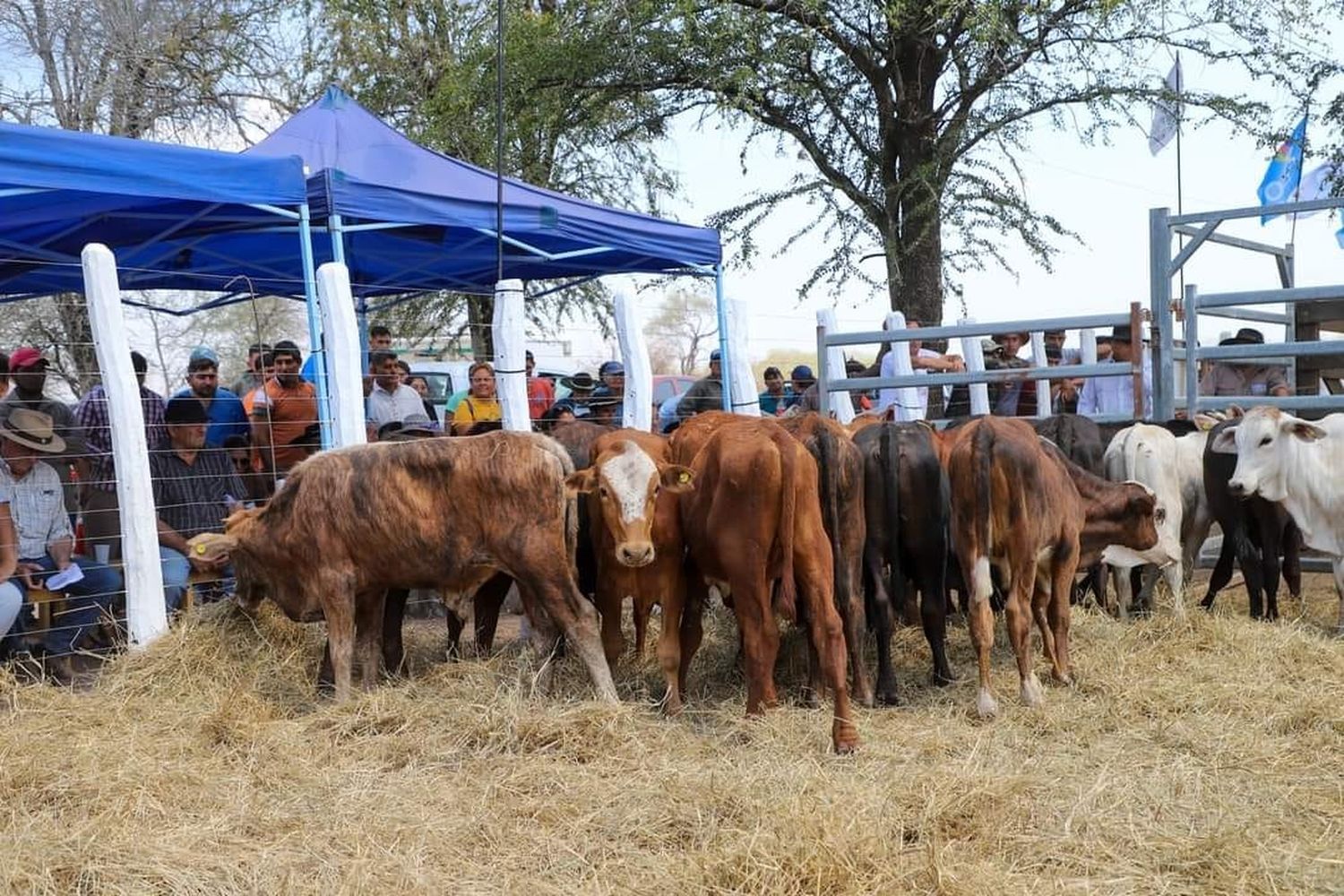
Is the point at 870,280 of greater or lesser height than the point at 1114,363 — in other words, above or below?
above

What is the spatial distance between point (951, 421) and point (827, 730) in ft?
14.5

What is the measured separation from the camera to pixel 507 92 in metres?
13.1

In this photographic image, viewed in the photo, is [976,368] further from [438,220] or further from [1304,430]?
[438,220]

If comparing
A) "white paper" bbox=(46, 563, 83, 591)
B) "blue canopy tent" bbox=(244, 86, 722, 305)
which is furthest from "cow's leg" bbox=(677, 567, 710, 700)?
"blue canopy tent" bbox=(244, 86, 722, 305)

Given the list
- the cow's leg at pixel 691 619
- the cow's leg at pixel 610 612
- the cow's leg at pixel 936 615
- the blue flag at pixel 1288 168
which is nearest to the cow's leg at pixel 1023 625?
the cow's leg at pixel 936 615

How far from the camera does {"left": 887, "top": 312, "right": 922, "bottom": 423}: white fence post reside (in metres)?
10.6

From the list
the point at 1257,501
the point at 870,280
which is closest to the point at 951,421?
the point at 1257,501

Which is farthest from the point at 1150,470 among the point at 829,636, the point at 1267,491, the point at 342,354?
the point at 342,354

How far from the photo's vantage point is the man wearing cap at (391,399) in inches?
382

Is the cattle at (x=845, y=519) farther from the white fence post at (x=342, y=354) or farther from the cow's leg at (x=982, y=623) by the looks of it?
the white fence post at (x=342, y=354)

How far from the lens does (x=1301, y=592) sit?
848 cm

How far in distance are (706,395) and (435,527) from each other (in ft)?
18.8

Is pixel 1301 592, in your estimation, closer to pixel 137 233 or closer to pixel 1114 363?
pixel 1114 363

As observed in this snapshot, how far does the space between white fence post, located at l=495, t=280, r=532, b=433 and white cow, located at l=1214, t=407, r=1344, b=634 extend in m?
4.24
